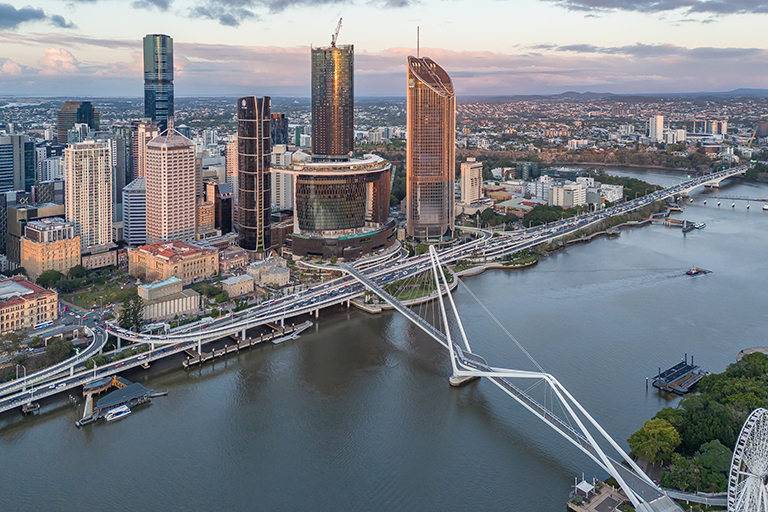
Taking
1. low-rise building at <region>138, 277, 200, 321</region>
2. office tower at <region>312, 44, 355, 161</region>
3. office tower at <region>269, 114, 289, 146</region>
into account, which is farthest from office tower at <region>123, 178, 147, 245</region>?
office tower at <region>269, 114, 289, 146</region>

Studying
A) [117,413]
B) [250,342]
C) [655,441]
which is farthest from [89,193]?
[655,441]

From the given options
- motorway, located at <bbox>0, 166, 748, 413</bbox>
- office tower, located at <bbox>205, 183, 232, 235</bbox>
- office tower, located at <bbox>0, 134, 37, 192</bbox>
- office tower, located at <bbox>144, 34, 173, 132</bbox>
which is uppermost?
office tower, located at <bbox>144, 34, 173, 132</bbox>

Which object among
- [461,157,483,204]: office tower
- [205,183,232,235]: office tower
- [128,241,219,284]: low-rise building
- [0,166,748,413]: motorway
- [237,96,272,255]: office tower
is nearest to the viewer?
[0,166,748,413]: motorway

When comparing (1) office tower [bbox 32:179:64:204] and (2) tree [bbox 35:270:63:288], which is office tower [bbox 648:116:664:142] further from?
(2) tree [bbox 35:270:63:288]

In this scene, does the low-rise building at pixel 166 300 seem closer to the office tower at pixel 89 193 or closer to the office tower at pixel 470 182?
the office tower at pixel 89 193

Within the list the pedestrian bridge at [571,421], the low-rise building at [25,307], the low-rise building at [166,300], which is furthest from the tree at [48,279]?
the pedestrian bridge at [571,421]

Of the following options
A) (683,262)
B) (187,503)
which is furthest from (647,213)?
(187,503)

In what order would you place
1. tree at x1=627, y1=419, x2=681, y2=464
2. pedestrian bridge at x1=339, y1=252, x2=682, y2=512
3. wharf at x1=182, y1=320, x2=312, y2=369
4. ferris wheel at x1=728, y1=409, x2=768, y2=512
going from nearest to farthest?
ferris wheel at x1=728, y1=409, x2=768, y2=512
pedestrian bridge at x1=339, y1=252, x2=682, y2=512
tree at x1=627, y1=419, x2=681, y2=464
wharf at x1=182, y1=320, x2=312, y2=369
